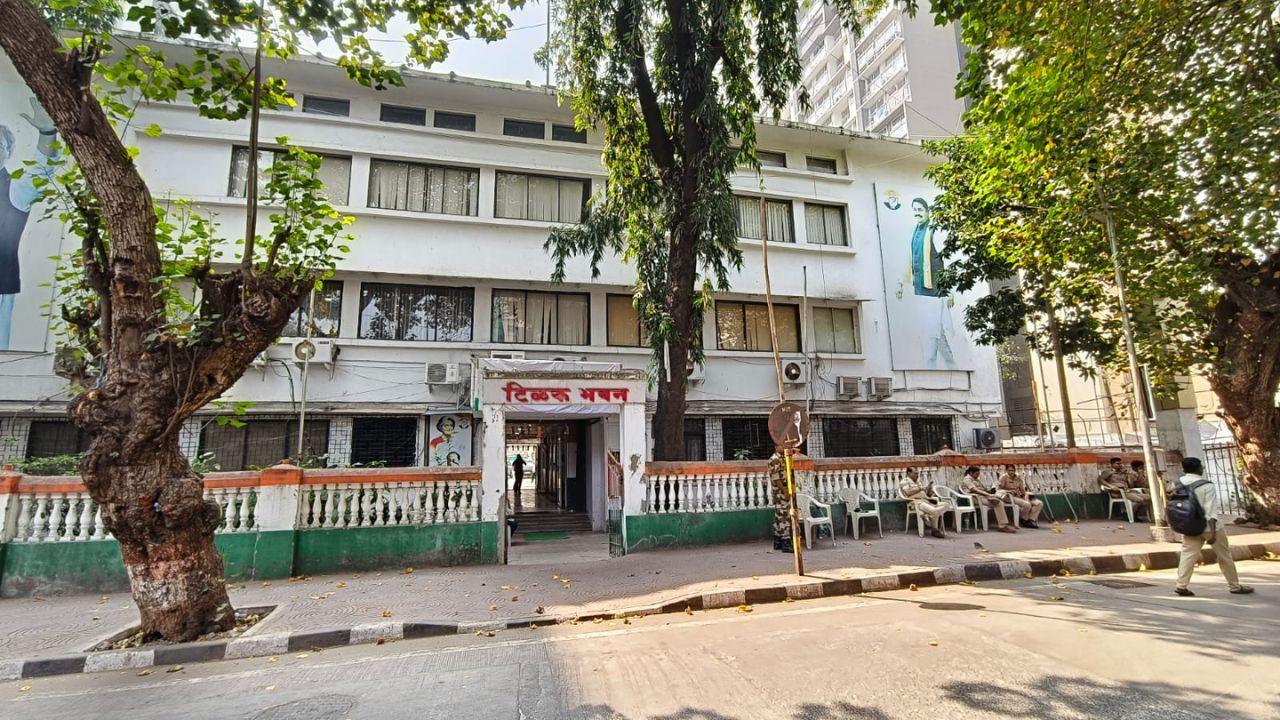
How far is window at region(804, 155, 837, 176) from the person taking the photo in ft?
57.4

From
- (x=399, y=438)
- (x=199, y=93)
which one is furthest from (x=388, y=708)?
(x=399, y=438)

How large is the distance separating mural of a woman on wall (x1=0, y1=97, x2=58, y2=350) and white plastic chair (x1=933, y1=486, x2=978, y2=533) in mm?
18537

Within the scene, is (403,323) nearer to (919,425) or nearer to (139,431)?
(139,431)

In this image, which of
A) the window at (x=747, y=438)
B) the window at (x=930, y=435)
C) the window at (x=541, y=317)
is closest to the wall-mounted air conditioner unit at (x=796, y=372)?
the window at (x=747, y=438)

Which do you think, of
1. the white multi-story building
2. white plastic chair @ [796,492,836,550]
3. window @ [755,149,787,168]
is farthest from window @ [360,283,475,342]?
window @ [755,149,787,168]

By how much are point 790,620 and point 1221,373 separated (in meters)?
11.2

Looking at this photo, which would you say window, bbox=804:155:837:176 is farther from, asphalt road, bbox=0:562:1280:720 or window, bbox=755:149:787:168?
asphalt road, bbox=0:562:1280:720

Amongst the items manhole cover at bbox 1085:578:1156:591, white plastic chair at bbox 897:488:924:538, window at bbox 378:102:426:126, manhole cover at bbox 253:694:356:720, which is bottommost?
manhole cover at bbox 253:694:356:720

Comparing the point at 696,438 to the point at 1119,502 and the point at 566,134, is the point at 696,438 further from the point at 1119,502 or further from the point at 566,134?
the point at 1119,502

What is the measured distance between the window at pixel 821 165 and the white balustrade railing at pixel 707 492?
1095 centimetres

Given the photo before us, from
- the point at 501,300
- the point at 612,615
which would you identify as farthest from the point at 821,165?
the point at 612,615

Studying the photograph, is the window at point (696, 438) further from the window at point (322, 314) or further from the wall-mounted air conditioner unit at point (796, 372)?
the window at point (322, 314)

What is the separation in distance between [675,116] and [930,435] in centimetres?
1176

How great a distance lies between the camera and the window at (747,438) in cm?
1530
